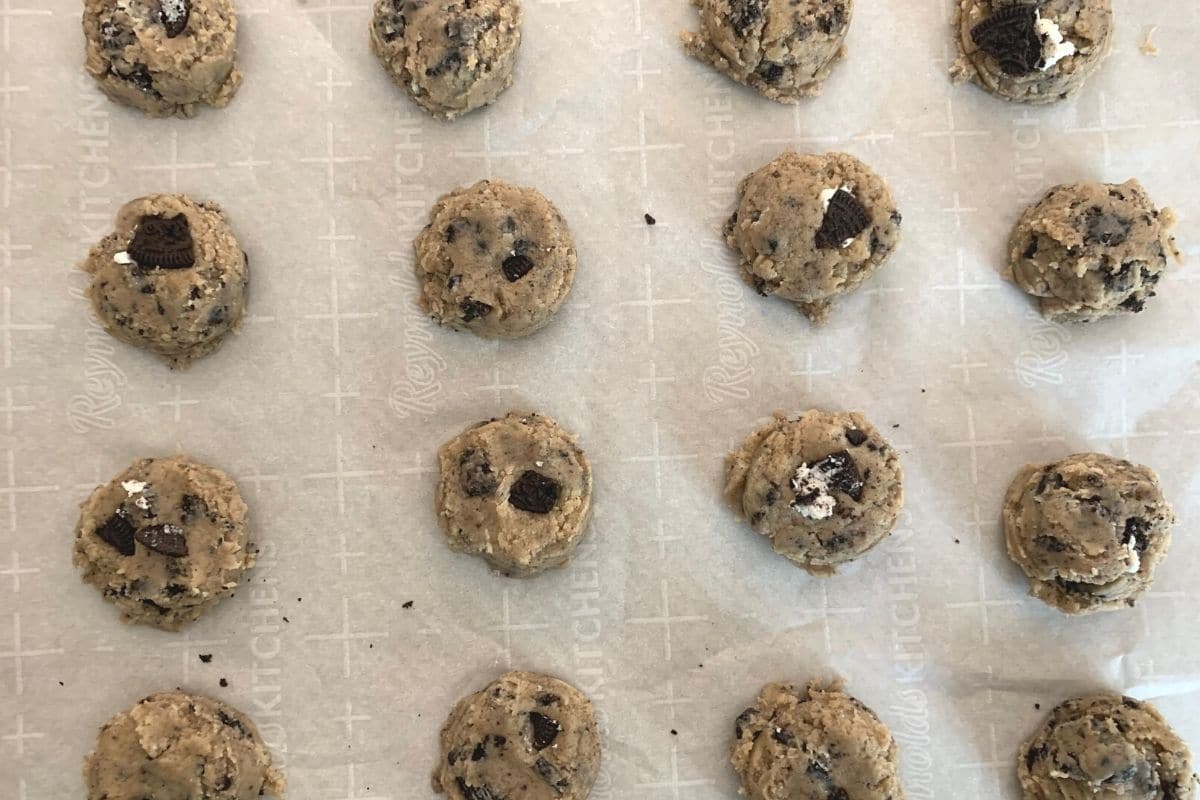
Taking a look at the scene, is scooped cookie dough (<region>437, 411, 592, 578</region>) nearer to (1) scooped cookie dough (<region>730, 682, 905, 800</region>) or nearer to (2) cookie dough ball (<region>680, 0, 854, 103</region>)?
(1) scooped cookie dough (<region>730, 682, 905, 800</region>)

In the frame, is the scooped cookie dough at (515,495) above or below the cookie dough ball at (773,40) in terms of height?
below

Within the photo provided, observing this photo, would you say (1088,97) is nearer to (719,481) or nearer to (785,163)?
(785,163)

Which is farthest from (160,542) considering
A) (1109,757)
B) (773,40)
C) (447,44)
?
(1109,757)

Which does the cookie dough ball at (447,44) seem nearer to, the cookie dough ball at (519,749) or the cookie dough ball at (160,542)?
the cookie dough ball at (160,542)

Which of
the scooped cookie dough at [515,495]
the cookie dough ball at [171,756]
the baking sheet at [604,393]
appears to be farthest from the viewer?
the baking sheet at [604,393]

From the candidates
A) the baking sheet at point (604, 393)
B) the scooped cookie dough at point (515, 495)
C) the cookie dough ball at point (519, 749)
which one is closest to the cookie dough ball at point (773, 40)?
the baking sheet at point (604, 393)

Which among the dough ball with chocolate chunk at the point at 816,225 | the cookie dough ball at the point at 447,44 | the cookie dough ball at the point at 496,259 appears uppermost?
the cookie dough ball at the point at 447,44

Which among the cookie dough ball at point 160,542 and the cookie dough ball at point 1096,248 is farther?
the cookie dough ball at point 1096,248
